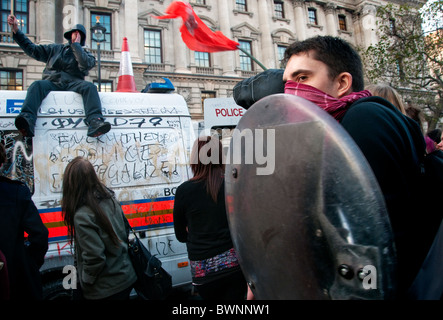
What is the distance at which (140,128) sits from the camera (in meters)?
3.60

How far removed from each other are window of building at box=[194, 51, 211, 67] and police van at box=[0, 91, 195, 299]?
66.9 feet

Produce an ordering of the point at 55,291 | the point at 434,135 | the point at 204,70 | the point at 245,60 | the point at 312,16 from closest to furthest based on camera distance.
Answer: the point at 55,291 < the point at 434,135 < the point at 204,70 < the point at 245,60 < the point at 312,16

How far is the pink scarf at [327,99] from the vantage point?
908 mm

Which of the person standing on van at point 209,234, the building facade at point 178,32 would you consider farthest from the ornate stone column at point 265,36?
the person standing on van at point 209,234

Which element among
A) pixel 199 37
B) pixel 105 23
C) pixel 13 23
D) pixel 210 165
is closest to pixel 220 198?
pixel 210 165

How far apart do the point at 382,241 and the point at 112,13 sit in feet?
77.9

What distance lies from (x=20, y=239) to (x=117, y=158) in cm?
145

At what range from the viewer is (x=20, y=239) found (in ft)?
6.89

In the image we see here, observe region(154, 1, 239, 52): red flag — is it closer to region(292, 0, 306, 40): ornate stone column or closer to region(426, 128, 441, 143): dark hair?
region(426, 128, 441, 143): dark hair

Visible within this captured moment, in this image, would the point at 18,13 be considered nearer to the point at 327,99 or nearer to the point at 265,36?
the point at 265,36

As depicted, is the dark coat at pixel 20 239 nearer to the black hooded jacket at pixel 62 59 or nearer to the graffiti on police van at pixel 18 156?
the graffiti on police van at pixel 18 156
